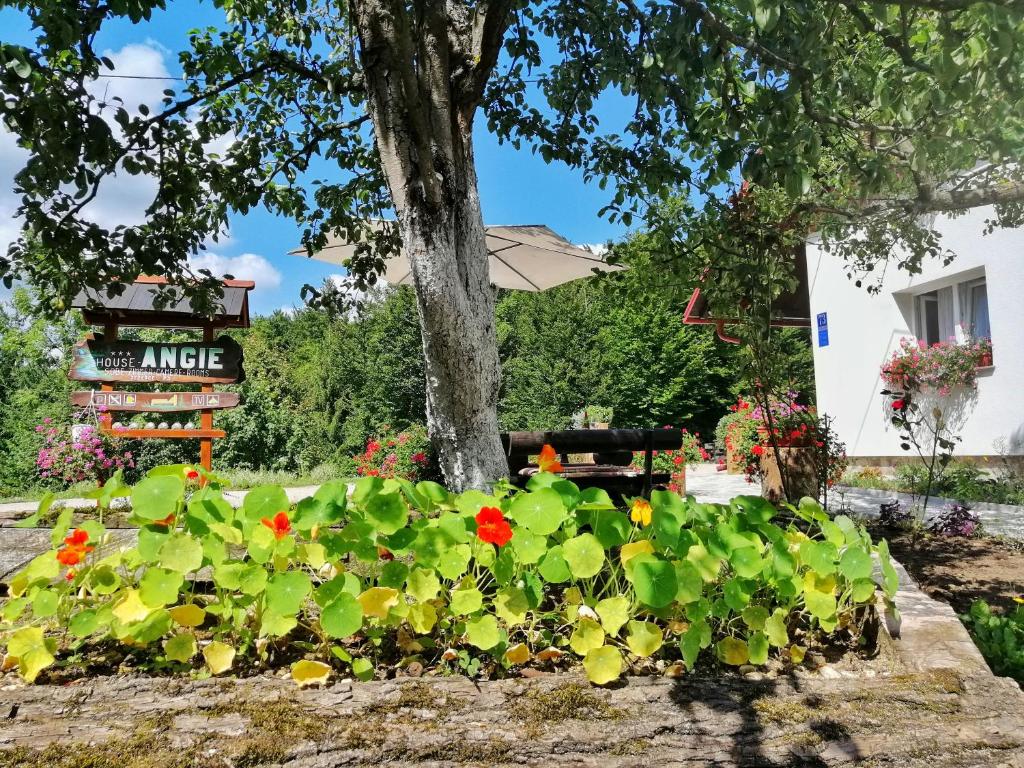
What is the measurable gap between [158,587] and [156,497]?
0.71ft

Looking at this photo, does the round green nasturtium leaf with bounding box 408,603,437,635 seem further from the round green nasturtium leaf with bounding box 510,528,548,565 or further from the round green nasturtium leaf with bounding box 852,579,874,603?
the round green nasturtium leaf with bounding box 852,579,874,603

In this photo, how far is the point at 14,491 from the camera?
1180 cm

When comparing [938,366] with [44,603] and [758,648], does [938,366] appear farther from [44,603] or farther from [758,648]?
[44,603]

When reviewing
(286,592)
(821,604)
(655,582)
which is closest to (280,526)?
(286,592)

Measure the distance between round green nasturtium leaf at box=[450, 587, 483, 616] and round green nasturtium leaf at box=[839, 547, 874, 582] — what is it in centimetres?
96

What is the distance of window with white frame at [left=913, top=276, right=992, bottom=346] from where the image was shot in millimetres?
7770

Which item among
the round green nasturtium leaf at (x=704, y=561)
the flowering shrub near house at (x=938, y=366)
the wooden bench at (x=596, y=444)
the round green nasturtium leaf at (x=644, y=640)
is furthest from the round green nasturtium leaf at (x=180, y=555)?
the flowering shrub near house at (x=938, y=366)

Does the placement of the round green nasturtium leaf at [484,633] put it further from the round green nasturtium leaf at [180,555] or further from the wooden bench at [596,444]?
the wooden bench at [596,444]

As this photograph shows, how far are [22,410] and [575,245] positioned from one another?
1238 cm

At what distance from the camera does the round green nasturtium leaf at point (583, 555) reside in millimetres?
1688

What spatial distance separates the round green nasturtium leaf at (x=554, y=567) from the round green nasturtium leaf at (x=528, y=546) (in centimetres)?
2

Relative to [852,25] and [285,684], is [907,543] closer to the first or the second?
[852,25]

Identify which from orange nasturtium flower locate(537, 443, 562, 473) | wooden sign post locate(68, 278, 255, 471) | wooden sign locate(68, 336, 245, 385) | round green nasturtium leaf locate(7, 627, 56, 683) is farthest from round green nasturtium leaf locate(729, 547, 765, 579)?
wooden sign locate(68, 336, 245, 385)

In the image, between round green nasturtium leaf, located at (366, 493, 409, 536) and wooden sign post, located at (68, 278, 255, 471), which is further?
wooden sign post, located at (68, 278, 255, 471)
